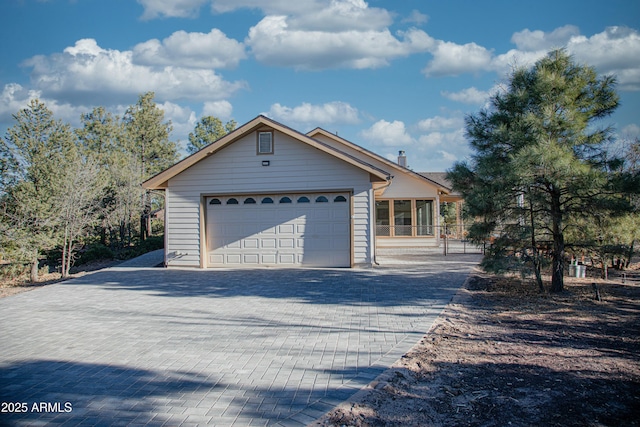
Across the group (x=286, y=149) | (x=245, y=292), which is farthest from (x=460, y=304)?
(x=286, y=149)

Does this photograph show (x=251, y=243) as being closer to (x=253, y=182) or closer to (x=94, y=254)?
(x=253, y=182)

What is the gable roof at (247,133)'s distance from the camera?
1323 cm

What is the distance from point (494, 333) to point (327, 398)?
3.31m

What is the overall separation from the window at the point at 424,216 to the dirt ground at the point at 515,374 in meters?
13.7

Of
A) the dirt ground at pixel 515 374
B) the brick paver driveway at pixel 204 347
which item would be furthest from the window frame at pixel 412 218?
the dirt ground at pixel 515 374

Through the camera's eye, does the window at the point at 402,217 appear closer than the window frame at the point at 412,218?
No

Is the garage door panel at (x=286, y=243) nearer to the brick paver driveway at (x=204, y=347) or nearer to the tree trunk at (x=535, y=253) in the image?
the brick paver driveway at (x=204, y=347)

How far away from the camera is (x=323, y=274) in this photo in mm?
12391

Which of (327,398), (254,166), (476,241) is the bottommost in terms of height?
(327,398)

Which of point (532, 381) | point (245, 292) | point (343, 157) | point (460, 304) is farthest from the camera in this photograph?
point (343, 157)

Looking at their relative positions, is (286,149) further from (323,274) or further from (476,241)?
(476,241)

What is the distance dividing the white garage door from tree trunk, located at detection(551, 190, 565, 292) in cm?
598

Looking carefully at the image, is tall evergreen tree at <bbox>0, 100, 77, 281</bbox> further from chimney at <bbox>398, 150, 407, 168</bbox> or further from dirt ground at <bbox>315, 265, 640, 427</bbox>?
chimney at <bbox>398, 150, 407, 168</bbox>

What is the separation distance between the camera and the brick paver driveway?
161 inches
